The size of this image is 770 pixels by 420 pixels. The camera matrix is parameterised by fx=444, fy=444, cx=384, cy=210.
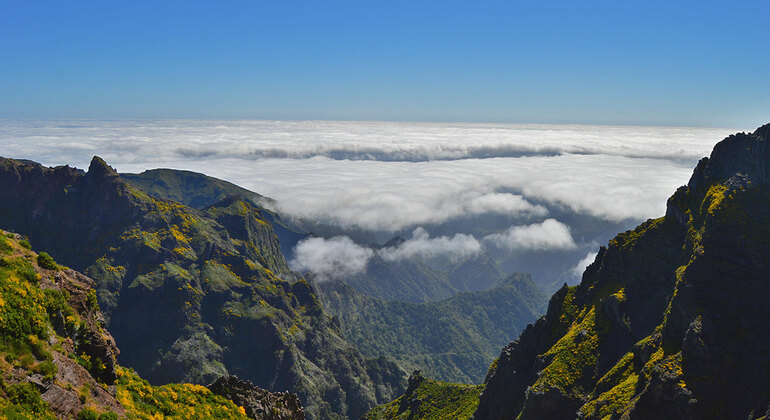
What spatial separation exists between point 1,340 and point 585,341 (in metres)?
120

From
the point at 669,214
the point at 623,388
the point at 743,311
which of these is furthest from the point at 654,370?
the point at 669,214

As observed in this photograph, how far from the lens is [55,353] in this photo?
38938mm

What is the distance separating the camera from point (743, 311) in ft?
287

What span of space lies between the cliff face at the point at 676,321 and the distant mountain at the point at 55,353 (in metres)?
86.4

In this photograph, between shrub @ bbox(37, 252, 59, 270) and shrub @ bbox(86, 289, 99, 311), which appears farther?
shrub @ bbox(86, 289, 99, 311)

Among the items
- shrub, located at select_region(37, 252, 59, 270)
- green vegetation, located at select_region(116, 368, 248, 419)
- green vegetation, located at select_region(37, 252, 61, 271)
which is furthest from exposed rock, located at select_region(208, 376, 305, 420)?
shrub, located at select_region(37, 252, 59, 270)

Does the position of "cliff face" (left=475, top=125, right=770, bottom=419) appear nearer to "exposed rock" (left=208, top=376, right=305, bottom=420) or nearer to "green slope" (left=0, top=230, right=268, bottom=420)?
"exposed rock" (left=208, top=376, right=305, bottom=420)

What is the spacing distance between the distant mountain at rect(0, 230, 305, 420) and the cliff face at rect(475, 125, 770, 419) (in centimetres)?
8640

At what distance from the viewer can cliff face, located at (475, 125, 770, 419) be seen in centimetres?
8381

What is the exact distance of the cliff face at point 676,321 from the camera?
275 feet

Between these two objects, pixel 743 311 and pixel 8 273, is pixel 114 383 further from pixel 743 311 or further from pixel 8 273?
pixel 743 311

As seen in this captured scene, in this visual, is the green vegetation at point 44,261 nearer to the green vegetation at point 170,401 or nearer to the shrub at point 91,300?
the shrub at point 91,300

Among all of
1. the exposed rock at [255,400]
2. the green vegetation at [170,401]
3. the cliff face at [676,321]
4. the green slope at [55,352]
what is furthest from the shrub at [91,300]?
the cliff face at [676,321]

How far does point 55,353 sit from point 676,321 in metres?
107
